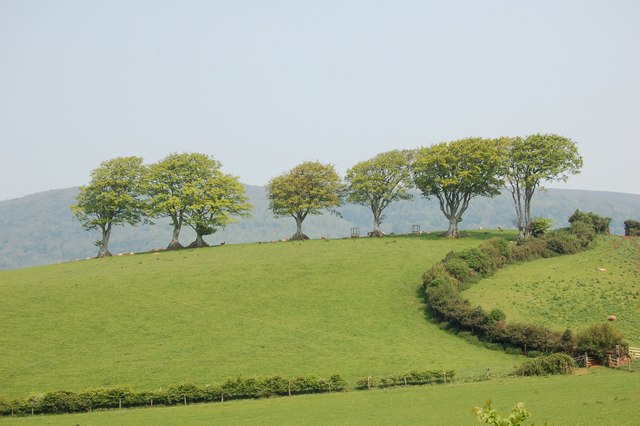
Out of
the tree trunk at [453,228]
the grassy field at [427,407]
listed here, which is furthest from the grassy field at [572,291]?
the tree trunk at [453,228]

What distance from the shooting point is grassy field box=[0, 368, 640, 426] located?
33.7m

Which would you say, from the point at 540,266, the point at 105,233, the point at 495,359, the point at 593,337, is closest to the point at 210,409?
the point at 495,359

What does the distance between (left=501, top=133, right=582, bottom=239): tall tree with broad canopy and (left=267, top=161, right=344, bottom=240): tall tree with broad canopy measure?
112 ft

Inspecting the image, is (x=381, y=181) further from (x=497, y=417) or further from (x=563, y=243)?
(x=497, y=417)

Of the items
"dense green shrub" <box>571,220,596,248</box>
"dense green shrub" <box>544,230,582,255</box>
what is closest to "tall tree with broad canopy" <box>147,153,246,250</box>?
"dense green shrub" <box>544,230,582,255</box>

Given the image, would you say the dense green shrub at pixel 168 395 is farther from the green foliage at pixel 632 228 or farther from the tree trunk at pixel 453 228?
the green foliage at pixel 632 228

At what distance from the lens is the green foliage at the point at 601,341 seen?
172 ft

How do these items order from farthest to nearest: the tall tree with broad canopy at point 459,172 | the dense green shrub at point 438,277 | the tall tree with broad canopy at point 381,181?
1. the tall tree with broad canopy at point 381,181
2. the tall tree with broad canopy at point 459,172
3. the dense green shrub at point 438,277

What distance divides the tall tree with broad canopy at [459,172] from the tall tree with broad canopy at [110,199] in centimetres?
5270

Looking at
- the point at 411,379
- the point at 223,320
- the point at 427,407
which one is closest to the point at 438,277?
the point at 411,379

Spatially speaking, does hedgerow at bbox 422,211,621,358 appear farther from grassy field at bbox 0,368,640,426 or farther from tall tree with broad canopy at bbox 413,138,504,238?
tall tree with broad canopy at bbox 413,138,504,238

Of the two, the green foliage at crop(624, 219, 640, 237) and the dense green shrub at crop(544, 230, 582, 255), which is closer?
the dense green shrub at crop(544, 230, 582, 255)

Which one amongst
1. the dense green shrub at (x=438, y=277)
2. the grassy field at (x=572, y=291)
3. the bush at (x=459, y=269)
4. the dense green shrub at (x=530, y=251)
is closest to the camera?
the grassy field at (x=572, y=291)

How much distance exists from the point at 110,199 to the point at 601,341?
86.4 metres
